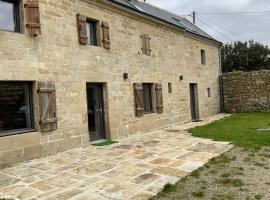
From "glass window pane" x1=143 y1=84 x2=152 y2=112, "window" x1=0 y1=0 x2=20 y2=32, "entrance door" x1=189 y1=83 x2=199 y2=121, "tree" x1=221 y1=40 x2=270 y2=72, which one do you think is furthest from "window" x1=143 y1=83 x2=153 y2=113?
"tree" x1=221 y1=40 x2=270 y2=72

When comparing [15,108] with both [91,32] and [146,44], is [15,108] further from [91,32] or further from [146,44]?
[146,44]

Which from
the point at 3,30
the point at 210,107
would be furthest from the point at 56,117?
the point at 210,107

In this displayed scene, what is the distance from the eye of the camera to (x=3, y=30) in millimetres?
7016

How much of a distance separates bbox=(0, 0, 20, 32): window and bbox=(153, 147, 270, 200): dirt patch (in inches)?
203

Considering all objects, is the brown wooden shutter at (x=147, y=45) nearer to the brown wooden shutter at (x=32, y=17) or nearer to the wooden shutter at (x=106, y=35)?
the wooden shutter at (x=106, y=35)

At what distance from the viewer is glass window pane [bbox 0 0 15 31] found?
7263 millimetres

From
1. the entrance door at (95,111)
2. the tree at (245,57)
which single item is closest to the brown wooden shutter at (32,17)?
the entrance door at (95,111)

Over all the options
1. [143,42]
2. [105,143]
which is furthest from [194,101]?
[105,143]

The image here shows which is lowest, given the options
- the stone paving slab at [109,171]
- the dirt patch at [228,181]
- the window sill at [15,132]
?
the dirt patch at [228,181]

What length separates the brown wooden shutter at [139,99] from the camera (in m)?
11.3

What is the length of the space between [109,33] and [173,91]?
4860 millimetres

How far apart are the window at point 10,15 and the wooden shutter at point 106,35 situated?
3065 mm

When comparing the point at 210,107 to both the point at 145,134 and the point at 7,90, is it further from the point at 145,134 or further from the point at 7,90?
the point at 7,90

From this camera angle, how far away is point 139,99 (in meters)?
11.4
